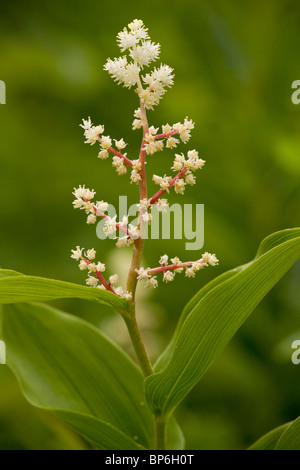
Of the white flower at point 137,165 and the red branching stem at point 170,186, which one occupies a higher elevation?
the white flower at point 137,165

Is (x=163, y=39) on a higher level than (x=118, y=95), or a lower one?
higher

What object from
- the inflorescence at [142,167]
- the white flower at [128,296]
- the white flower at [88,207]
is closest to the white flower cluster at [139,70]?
the inflorescence at [142,167]

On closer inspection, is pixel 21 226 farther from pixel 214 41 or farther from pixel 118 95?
pixel 214 41

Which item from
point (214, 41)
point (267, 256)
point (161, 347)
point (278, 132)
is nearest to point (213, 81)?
point (214, 41)

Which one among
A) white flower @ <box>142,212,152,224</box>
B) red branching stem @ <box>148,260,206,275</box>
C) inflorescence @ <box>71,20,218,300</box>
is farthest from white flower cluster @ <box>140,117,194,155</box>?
red branching stem @ <box>148,260,206,275</box>

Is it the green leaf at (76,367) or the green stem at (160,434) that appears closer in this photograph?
the green stem at (160,434)

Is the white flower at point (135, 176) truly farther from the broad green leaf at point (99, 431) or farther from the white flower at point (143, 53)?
the broad green leaf at point (99, 431)

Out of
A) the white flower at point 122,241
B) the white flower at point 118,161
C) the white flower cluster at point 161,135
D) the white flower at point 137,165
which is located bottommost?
the white flower at point 122,241
